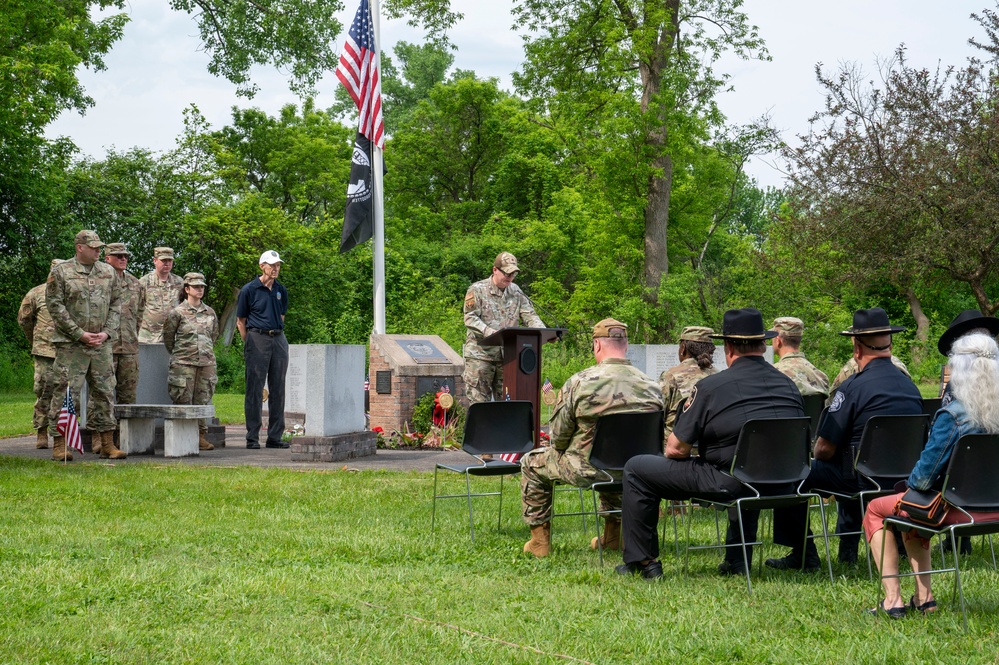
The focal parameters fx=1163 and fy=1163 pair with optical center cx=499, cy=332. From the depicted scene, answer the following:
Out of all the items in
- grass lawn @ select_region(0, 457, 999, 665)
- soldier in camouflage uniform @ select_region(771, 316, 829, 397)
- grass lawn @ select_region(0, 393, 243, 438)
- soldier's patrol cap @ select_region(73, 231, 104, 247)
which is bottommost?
grass lawn @ select_region(0, 457, 999, 665)

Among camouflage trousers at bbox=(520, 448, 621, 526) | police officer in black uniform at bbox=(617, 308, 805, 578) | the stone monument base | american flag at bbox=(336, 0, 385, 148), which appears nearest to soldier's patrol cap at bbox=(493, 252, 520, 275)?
the stone monument base

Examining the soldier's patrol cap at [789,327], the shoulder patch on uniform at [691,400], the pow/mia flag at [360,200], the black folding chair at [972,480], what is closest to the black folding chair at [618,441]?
the shoulder patch on uniform at [691,400]

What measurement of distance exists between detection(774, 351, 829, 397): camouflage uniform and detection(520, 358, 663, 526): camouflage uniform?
76.2 inches

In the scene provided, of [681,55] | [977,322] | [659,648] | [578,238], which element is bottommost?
[659,648]

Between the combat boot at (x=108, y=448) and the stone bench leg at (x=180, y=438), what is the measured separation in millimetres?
506

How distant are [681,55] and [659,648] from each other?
22799 mm

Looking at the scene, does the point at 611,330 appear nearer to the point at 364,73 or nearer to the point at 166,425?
the point at 166,425

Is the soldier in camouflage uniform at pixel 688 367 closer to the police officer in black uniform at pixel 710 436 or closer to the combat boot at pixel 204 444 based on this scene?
the police officer in black uniform at pixel 710 436

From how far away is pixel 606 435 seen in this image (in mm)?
7305

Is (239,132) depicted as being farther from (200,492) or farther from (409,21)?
(200,492)

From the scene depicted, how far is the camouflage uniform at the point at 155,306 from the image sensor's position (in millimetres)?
15281

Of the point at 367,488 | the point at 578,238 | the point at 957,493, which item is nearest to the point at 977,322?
the point at 957,493

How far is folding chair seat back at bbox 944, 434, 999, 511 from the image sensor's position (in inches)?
218

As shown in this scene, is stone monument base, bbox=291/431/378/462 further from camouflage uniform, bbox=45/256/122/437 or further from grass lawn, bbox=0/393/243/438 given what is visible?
grass lawn, bbox=0/393/243/438
